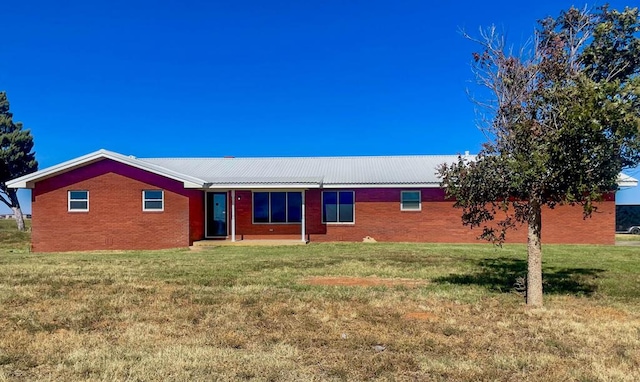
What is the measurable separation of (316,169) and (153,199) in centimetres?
823

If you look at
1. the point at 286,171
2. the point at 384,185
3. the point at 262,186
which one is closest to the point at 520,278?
the point at 384,185

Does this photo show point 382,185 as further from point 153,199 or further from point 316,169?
point 153,199

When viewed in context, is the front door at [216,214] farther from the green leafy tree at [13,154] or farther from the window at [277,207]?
the green leafy tree at [13,154]

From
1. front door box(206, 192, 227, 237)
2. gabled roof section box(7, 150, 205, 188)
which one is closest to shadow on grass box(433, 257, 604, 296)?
gabled roof section box(7, 150, 205, 188)

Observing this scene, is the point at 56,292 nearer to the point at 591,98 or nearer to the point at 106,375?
the point at 106,375

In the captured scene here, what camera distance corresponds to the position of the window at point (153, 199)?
20406 mm

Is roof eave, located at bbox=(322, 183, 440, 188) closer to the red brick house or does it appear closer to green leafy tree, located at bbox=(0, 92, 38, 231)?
the red brick house

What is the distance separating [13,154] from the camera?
119 ft

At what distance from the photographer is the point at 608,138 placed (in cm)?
671

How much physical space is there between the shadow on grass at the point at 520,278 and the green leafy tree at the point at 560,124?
1.75 metres

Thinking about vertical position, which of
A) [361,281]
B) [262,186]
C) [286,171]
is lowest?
[361,281]

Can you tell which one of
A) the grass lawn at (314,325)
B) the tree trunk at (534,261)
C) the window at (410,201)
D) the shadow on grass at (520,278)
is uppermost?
the window at (410,201)

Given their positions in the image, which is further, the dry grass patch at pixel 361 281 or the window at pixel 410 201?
the window at pixel 410 201

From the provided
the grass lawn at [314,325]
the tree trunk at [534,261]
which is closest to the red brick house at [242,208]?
the grass lawn at [314,325]
